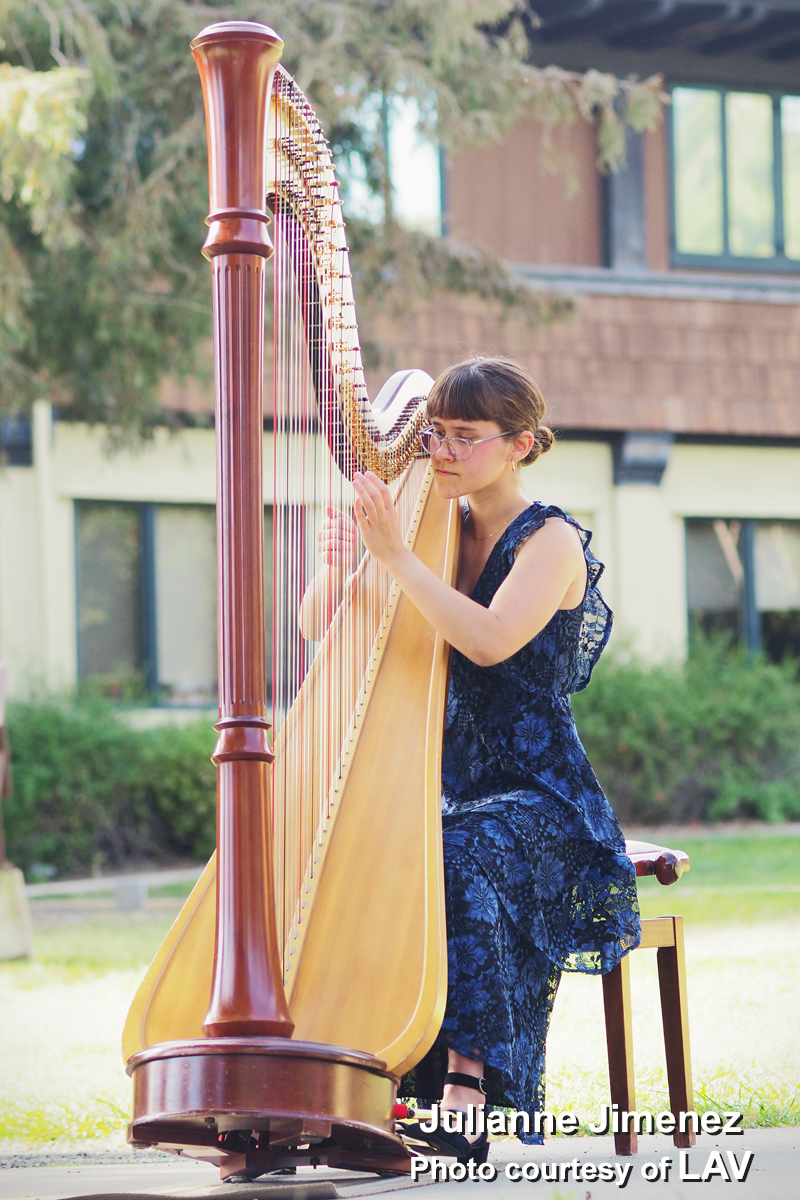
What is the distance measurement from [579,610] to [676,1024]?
880 millimetres

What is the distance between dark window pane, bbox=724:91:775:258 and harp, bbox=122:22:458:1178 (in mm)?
12229

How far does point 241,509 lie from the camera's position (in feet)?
7.37

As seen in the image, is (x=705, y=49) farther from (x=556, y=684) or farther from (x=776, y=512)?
(x=556, y=684)

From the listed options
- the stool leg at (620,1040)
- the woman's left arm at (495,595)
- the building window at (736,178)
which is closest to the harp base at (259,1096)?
the woman's left arm at (495,595)

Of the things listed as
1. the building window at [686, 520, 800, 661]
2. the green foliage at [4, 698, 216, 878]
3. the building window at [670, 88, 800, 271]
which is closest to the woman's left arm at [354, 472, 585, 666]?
the green foliage at [4, 698, 216, 878]

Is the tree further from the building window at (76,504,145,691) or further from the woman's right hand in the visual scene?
the woman's right hand

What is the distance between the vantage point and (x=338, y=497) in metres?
3.01

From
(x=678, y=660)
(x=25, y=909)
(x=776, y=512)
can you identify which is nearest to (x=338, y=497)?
(x=25, y=909)

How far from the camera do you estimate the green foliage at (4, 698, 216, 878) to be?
11125 millimetres

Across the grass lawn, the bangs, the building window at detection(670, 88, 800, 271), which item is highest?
the building window at detection(670, 88, 800, 271)

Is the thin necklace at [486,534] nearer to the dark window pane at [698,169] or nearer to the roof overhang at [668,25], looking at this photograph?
the roof overhang at [668,25]

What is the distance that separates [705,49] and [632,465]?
3.84 meters

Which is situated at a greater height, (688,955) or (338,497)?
(338,497)

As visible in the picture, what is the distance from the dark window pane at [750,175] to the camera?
14500 mm
